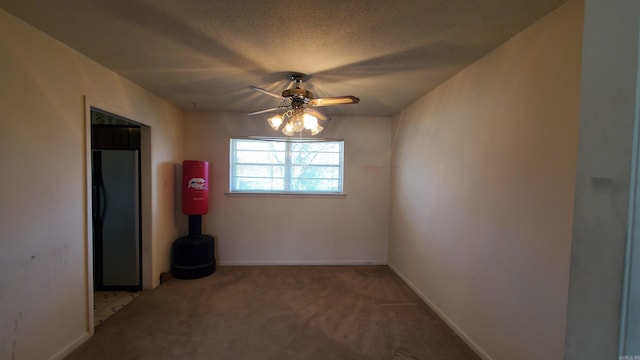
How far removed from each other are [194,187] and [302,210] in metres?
1.60

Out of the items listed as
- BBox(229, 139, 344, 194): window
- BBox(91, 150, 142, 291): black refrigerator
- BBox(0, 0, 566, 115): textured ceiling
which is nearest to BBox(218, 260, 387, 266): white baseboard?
BBox(229, 139, 344, 194): window

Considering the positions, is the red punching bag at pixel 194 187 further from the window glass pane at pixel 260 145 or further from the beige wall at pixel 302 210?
the window glass pane at pixel 260 145

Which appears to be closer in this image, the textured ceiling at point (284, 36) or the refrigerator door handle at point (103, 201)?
the textured ceiling at point (284, 36)

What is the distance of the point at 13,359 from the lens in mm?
1655

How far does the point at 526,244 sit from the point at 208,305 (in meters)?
2.97

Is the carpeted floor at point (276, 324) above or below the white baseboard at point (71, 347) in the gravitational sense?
below

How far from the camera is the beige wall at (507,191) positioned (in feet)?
4.68

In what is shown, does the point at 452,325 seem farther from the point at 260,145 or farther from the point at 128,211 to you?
the point at 128,211

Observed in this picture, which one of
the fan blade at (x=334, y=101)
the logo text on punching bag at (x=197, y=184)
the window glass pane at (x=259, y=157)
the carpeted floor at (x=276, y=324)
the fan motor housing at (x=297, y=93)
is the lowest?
the carpeted floor at (x=276, y=324)

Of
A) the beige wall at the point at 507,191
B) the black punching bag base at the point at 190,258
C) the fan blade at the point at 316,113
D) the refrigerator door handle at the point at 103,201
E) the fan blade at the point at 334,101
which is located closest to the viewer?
the beige wall at the point at 507,191

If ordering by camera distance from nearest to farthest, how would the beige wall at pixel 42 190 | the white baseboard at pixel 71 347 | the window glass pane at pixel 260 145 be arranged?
the beige wall at pixel 42 190 → the white baseboard at pixel 71 347 → the window glass pane at pixel 260 145

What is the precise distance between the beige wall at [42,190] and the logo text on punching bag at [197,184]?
1.38 meters

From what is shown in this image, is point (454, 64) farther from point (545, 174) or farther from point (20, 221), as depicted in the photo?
point (20, 221)

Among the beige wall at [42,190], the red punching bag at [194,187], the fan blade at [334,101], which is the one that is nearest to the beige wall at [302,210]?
the red punching bag at [194,187]
